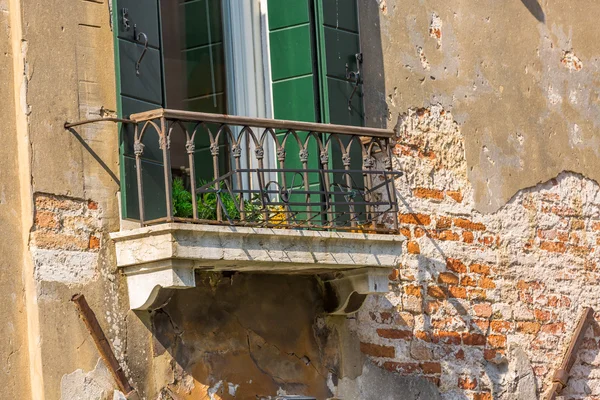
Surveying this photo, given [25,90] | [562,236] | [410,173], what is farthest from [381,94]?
[25,90]

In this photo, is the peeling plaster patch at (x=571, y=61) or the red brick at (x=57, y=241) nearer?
the red brick at (x=57, y=241)

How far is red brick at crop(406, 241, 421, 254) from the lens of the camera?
23.1 feet

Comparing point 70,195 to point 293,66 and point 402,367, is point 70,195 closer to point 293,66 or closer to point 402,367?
point 293,66

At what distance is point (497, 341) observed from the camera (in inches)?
287

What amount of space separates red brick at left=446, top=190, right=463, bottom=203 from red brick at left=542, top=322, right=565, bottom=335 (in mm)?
910

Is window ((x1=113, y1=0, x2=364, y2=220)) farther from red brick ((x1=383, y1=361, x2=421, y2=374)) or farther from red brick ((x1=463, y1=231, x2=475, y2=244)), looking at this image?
red brick ((x1=383, y1=361, x2=421, y2=374))

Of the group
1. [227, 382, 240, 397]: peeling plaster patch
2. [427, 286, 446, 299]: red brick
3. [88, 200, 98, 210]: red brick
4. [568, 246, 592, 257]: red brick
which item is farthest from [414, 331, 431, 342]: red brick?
[88, 200, 98, 210]: red brick

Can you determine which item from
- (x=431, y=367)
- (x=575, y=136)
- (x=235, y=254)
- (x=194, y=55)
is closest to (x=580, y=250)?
(x=575, y=136)

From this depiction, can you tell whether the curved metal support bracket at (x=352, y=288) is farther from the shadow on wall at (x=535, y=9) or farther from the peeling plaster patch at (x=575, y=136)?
the shadow on wall at (x=535, y=9)

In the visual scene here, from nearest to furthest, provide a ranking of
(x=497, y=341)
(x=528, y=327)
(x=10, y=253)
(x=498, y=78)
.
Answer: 1. (x=10, y=253)
2. (x=497, y=341)
3. (x=528, y=327)
4. (x=498, y=78)

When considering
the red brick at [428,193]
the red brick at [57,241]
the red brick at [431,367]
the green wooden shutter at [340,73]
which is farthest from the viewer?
the red brick at [428,193]

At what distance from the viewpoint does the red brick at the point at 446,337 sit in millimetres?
7043

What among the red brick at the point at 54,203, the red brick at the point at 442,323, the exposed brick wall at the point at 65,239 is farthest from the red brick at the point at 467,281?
the red brick at the point at 54,203

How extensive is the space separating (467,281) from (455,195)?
0.48m
